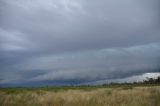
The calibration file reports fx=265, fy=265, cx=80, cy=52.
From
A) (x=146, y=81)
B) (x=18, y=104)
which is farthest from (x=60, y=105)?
(x=146, y=81)

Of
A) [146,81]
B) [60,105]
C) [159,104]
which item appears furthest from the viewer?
[146,81]

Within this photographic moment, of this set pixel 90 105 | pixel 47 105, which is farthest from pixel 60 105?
pixel 90 105

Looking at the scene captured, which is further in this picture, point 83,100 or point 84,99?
point 84,99

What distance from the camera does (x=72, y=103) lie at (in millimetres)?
12758

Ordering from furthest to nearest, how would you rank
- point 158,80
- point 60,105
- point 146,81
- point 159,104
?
point 146,81, point 158,80, point 60,105, point 159,104

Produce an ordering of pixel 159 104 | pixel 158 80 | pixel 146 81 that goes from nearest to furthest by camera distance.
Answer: pixel 159 104, pixel 158 80, pixel 146 81

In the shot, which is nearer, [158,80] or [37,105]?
[37,105]

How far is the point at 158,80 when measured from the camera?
101 metres

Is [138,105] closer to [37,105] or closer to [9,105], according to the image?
[37,105]

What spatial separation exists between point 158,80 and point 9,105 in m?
94.9

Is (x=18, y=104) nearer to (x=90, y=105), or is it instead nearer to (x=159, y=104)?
(x=90, y=105)

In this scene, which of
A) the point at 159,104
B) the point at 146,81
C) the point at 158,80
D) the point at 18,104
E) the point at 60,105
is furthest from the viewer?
the point at 146,81

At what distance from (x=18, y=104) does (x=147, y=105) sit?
20.2 ft

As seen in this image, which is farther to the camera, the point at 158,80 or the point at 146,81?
the point at 146,81
